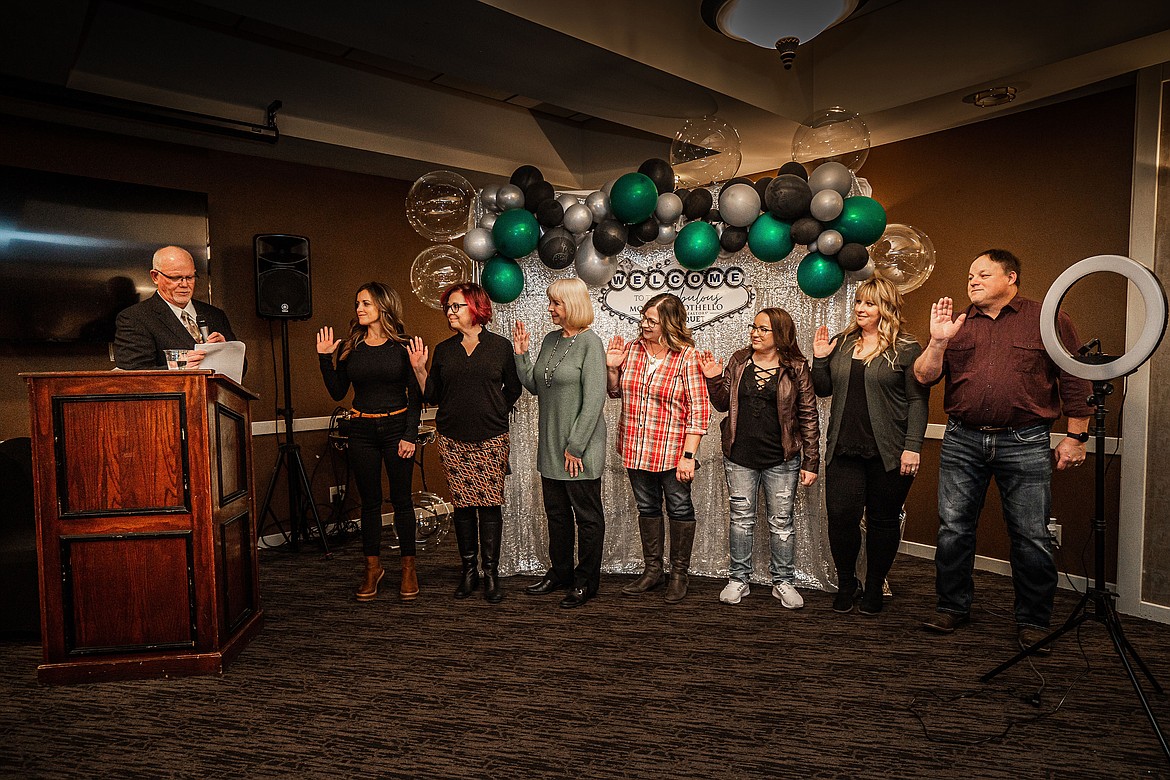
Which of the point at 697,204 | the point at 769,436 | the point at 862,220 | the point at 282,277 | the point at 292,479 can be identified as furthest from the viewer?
the point at 292,479

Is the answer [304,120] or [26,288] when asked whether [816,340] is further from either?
[26,288]

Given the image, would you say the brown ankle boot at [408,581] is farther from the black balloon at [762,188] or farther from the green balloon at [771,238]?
the black balloon at [762,188]

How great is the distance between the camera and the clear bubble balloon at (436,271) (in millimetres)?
4098

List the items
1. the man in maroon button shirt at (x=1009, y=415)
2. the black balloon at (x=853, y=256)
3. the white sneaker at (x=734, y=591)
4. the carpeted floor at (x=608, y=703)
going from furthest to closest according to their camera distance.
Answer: the white sneaker at (x=734, y=591), the black balloon at (x=853, y=256), the man in maroon button shirt at (x=1009, y=415), the carpeted floor at (x=608, y=703)

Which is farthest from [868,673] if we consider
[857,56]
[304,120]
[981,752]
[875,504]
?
[304,120]

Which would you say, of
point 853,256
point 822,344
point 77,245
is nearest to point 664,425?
point 822,344

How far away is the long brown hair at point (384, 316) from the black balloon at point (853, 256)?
7.42ft

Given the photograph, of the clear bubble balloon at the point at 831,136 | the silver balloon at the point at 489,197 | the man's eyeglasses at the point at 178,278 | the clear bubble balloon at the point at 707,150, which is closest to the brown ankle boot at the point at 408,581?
the man's eyeglasses at the point at 178,278

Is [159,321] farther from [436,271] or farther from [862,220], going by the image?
[862,220]

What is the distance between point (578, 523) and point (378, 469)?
3.59 ft

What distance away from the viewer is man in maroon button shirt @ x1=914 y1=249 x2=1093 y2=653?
292 centimetres

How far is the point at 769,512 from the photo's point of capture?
371cm

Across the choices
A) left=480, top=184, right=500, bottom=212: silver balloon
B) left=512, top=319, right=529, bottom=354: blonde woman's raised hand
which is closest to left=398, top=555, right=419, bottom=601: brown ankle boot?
left=512, top=319, right=529, bottom=354: blonde woman's raised hand

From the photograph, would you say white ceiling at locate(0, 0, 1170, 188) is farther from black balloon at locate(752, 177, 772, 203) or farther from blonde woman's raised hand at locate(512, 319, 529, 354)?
blonde woman's raised hand at locate(512, 319, 529, 354)
